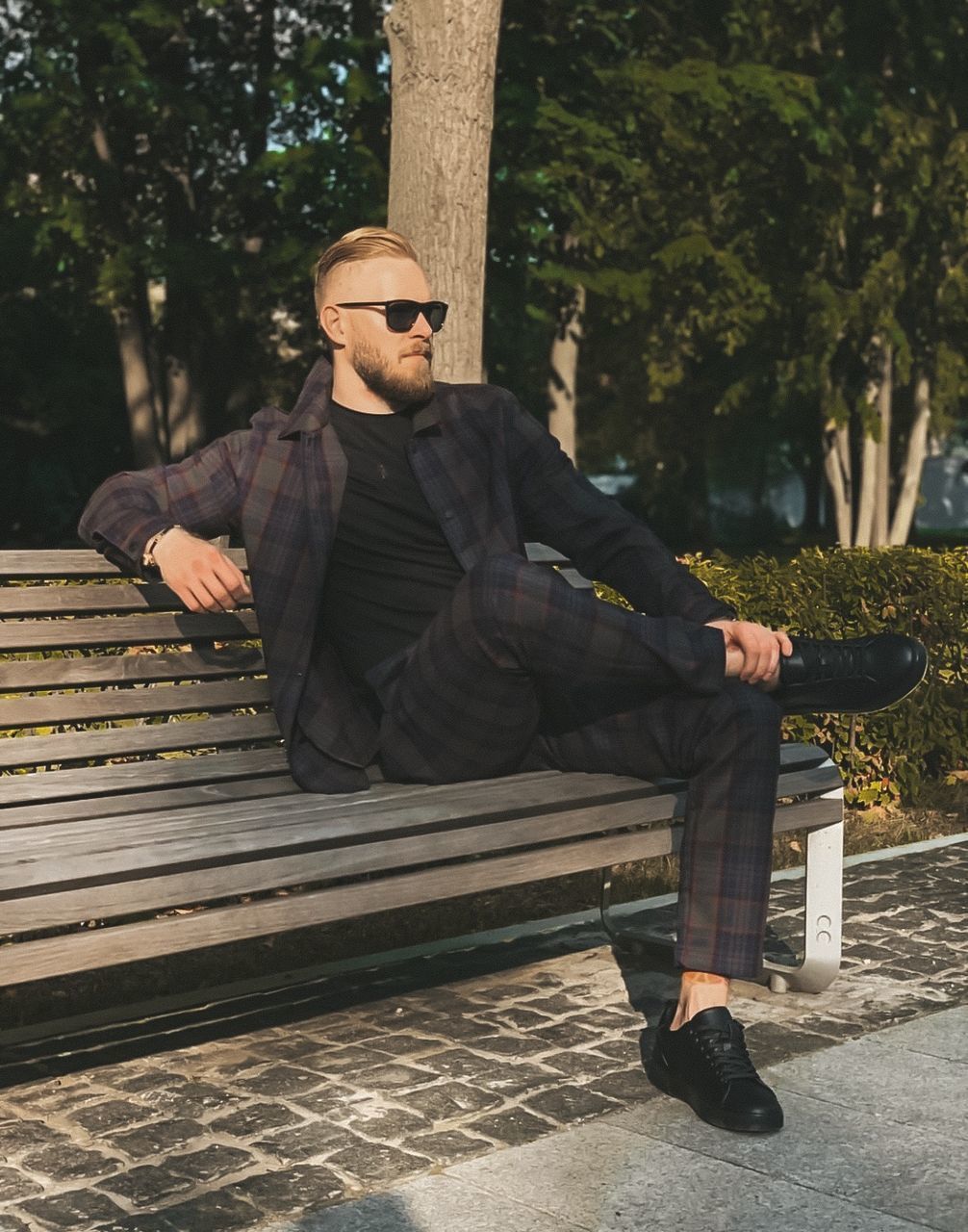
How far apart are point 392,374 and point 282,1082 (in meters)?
1.71

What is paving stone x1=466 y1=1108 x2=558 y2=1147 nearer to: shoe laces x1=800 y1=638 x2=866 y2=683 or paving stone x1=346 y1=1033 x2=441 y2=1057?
paving stone x1=346 y1=1033 x2=441 y2=1057

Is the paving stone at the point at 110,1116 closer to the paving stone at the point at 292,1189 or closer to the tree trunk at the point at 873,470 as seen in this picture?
the paving stone at the point at 292,1189

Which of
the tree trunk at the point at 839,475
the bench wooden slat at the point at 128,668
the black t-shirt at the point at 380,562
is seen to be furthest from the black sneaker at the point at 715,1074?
the tree trunk at the point at 839,475

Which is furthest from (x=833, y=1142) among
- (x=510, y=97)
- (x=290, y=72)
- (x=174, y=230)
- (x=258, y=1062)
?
(x=174, y=230)

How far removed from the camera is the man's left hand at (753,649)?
13.6 feet

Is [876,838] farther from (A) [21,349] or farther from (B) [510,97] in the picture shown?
(A) [21,349]

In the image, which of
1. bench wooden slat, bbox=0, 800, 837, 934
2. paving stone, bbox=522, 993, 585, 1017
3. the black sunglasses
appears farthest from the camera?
paving stone, bbox=522, 993, 585, 1017

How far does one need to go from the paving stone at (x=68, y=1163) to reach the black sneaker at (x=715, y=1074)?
117cm

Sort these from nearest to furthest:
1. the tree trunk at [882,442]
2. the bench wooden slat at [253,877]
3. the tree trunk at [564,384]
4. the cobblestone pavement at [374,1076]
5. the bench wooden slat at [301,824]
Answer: the bench wooden slat at [253,877]
the bench wooden slat at [301,824]
the cobblestone pavement at [374,1076]
the tree trunk at [564,384]
the tree trunk at [882,442]

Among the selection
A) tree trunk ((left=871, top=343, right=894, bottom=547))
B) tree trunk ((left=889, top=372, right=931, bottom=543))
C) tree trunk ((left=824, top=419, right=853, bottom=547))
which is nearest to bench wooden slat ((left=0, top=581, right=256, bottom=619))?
tree trunk ((left=871, top=343, right=894, bottom=547))

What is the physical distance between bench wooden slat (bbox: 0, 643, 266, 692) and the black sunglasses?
0.92 m

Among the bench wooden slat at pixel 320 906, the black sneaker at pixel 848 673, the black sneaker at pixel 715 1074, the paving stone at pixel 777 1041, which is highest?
the black sneaker at pixel 848 673

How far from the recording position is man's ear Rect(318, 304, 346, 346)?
4.62 meters

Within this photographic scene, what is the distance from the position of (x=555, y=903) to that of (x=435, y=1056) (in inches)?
73.4
